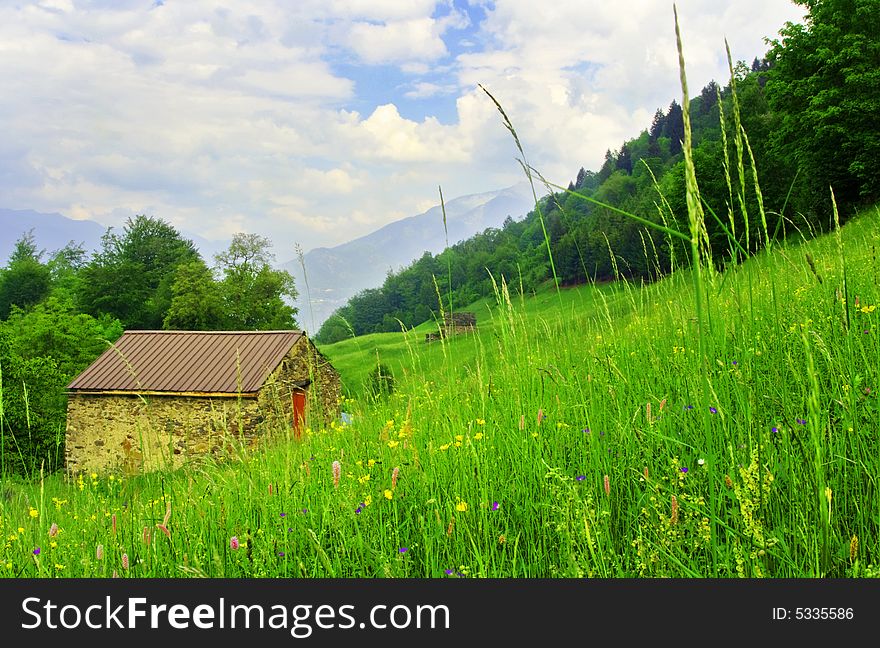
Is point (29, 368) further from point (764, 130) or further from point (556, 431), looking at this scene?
point (764, 130)

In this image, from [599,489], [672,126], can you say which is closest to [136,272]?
[599,489]

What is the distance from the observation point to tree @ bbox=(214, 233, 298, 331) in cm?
5162

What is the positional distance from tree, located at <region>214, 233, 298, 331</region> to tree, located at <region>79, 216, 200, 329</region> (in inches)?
275

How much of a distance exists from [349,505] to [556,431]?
1.05 m

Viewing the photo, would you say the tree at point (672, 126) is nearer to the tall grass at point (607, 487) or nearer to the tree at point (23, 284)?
the tree at point (23, 284)

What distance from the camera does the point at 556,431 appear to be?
9.09 feet

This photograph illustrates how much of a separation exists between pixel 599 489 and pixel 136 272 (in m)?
62.0

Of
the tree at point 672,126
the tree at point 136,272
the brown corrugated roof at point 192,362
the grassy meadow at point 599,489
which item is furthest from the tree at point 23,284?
the tree at point 672,126

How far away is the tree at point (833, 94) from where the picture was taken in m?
24.4

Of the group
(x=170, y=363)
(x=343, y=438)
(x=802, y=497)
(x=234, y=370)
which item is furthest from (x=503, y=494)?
(x=170, y=363)

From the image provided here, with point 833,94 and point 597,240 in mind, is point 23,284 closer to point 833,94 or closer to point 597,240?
point 597,240

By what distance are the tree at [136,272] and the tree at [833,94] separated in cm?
5107

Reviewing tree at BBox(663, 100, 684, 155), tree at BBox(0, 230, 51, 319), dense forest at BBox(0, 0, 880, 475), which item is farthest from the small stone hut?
tree at BBox(663, 100, 684, 155)

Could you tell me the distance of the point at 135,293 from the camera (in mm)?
55031
